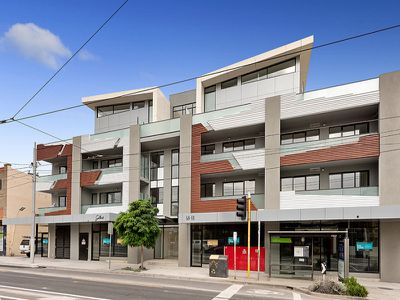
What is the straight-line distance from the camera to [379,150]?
22.7 metres

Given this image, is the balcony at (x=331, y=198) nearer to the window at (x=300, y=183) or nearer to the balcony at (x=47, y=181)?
the window at (x=300, y=183)

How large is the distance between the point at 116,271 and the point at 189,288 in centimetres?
921

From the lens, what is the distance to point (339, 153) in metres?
24.1

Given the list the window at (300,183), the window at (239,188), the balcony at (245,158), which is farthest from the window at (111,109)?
the window at (300,183)

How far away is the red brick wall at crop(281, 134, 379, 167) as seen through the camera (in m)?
23.0

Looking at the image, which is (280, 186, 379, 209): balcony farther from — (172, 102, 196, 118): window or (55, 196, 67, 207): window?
(55, 196, 67, 207): window

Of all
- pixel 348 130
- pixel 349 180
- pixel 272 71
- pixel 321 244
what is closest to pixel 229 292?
pixel 321 244

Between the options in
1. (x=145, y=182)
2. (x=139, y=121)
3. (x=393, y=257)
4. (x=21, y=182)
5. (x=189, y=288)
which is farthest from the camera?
(x=21, y=182)

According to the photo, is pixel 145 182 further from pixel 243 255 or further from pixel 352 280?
pixel 352 280

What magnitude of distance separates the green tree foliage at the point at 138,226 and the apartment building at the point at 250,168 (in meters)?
2.95

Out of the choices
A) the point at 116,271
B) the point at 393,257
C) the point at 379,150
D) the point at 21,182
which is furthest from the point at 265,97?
the point at 21,182

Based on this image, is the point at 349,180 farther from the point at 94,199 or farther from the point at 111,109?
the point at 111,109

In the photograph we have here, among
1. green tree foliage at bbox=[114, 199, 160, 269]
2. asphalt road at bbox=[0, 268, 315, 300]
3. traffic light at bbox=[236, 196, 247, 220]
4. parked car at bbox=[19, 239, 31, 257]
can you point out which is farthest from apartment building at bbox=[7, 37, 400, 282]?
asphalt road at bbox=[0, 268, 315, 300]

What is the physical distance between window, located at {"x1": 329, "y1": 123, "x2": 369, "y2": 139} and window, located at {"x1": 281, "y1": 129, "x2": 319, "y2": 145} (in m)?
1.04
